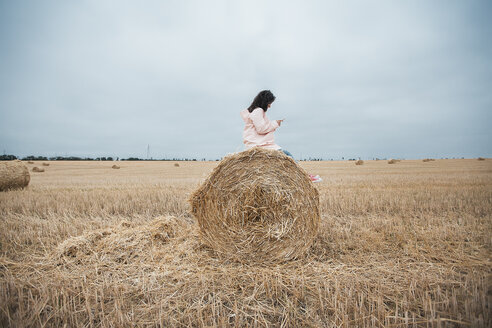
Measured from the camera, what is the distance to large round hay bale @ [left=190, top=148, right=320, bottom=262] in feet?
9.94

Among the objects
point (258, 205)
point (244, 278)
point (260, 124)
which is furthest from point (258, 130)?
point (244, 278)

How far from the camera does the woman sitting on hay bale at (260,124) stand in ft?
12.4

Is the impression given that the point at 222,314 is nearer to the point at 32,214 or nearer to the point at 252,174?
the point at 252,174

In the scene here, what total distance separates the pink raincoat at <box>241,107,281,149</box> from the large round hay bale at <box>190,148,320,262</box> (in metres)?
0.70

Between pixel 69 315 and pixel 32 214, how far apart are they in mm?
4470

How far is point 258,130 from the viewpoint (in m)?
3.81

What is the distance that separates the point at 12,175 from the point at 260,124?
9524 mm

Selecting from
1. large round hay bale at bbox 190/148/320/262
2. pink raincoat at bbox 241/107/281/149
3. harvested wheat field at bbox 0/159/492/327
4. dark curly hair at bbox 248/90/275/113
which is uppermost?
dark curly hair at bbox 248/90/275/113

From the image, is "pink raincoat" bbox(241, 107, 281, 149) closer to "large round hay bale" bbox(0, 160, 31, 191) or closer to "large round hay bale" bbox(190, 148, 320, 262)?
"large round hay bale" bbox(190, 148, 320, 262)

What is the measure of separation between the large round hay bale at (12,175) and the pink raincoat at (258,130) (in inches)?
361

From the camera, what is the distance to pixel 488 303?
1.89 metres

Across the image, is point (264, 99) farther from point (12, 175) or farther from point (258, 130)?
point (12, 175)

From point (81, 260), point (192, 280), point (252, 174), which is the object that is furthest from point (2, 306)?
point (252, 174)

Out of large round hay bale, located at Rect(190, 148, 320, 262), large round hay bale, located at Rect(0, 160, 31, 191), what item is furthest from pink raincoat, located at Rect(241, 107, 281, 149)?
large round hay bale, located at Rect(0, 160, 31, 191)
